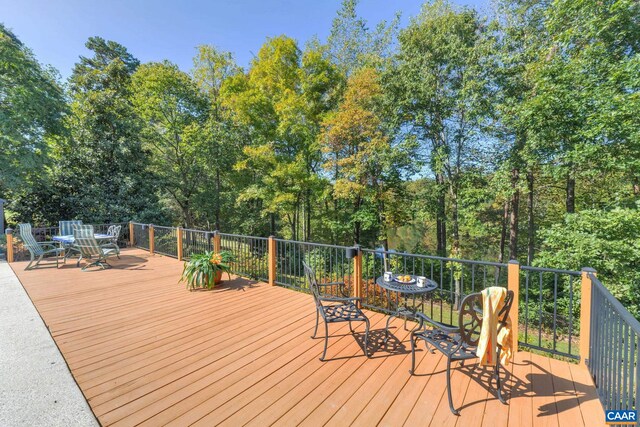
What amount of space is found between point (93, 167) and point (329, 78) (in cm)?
1188

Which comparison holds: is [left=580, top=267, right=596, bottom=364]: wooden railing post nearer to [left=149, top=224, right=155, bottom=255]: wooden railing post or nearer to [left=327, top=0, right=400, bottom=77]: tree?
[left=149, top=224, right=155, bottom=255]: wooden railing post

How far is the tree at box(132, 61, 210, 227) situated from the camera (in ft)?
45.6

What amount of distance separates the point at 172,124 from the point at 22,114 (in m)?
6.14

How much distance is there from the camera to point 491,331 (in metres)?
1.93

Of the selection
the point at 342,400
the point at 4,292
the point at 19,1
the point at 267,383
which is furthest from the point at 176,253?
the point at 19,1

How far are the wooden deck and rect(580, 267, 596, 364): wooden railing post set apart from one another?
0.61ft

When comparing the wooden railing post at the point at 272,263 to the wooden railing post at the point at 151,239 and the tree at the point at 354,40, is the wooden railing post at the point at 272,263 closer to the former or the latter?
the wooden railing post at the point at 151,239

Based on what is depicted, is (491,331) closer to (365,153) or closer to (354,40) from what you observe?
(365,153)

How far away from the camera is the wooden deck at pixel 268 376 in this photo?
183cm

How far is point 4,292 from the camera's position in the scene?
4418mm

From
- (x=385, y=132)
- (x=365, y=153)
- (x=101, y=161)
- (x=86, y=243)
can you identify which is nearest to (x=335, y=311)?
(x=86, y=243)

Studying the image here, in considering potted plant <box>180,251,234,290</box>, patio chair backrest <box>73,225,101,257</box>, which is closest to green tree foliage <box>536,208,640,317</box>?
potted plant <box>180,251,234,290</box>

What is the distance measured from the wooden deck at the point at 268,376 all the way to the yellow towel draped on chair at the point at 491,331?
1.23ft

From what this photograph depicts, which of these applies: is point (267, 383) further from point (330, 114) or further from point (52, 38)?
point (52, 38)
